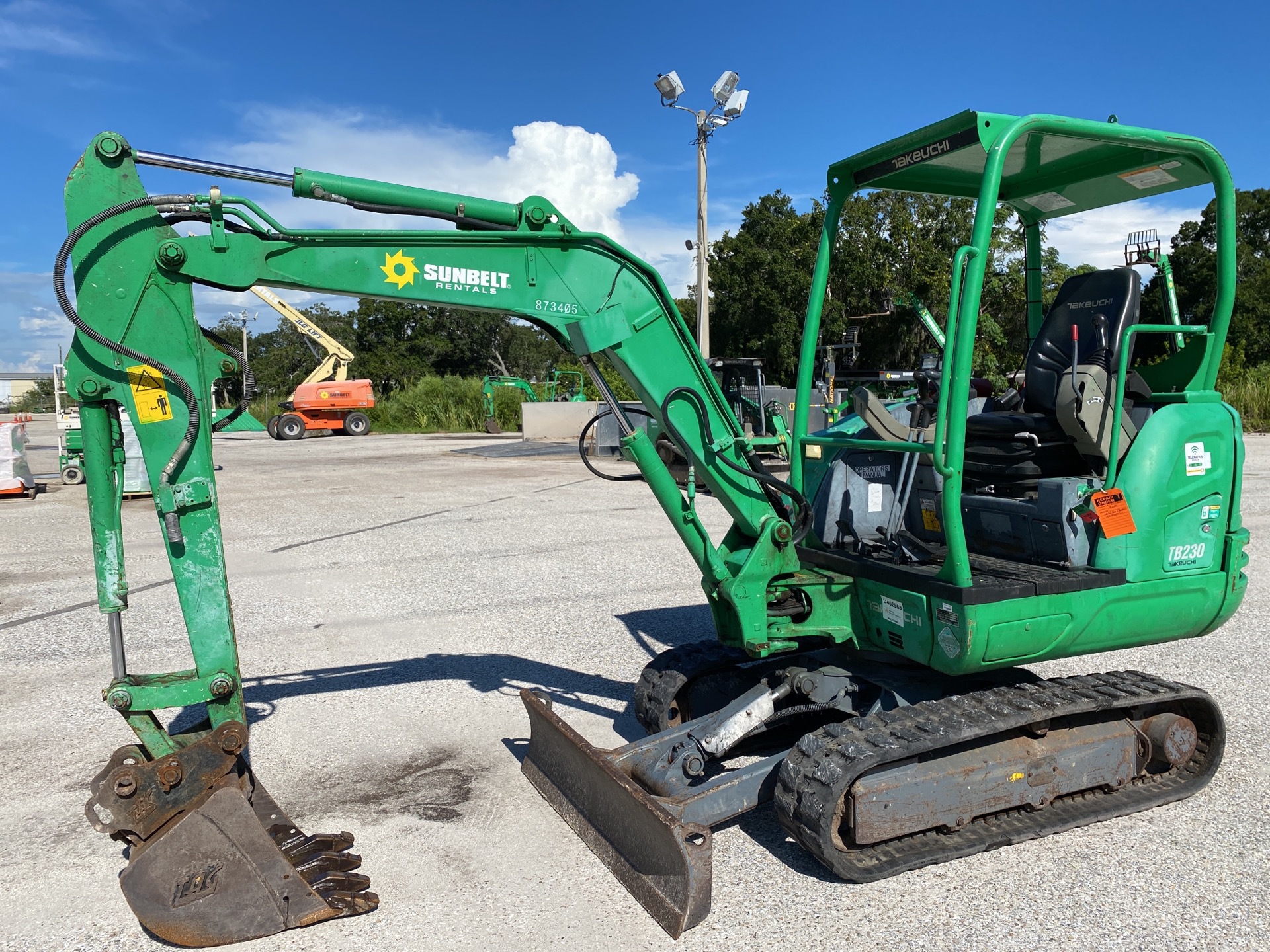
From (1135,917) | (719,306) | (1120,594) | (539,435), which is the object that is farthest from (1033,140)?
(719,306)

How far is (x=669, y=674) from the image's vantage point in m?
4.85

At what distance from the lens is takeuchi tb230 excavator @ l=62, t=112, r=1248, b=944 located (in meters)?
3.48

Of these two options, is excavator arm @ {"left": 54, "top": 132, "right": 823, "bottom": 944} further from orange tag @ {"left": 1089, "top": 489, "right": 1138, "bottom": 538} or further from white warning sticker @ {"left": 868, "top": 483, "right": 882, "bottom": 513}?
orange tag @ {"left": 1089, "top": 489, "right": 1138, "bottom": 538}

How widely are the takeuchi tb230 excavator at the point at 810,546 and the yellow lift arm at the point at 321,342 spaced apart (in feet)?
86.8

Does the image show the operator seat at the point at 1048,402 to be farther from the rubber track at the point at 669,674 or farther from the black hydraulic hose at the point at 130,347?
the black hydraulic hose at the point at 130,347

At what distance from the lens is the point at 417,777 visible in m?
4.70

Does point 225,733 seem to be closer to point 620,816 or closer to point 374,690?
point 620,816

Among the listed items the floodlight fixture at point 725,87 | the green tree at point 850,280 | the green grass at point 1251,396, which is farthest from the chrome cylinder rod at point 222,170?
the green grass at point 1251,396

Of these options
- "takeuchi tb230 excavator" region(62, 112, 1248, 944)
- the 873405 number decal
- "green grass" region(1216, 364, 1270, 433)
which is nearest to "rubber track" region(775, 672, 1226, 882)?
"takeuchi tb230 excavator" region(62, 112, 1248, 944)

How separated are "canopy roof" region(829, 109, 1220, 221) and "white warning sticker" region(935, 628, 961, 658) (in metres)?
1.92

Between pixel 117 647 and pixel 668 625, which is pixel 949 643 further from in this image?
pixel 668 625

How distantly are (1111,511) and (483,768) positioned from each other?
10.3ft

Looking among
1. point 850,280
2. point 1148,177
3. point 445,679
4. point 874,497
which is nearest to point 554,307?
point 874,497

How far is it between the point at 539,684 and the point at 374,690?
104cm
